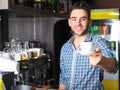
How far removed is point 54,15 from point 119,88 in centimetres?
212

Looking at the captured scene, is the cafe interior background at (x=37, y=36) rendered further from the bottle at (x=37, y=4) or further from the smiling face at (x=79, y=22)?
the smiling face at (x=79, y=22)

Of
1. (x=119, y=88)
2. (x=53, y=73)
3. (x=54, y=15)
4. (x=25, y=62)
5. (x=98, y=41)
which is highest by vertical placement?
(x=54, y=15)

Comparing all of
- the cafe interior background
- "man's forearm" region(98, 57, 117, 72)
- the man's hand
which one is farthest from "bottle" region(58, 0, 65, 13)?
the man's hand

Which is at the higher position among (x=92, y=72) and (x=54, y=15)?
(x=54, y=15)

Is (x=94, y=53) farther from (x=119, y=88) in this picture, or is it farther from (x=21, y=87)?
(x=119, y=88)

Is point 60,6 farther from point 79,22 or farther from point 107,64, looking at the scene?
point 107,64

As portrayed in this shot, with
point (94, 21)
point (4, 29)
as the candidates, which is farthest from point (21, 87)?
point (94, 21)

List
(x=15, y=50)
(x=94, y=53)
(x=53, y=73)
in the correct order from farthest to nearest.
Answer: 1. (x=53, y=73)
2. (x=15, y=50)
3. (x=94, y=53)

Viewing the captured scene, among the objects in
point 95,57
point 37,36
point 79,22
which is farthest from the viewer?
point 37,36

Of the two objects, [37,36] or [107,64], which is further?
[37,36]

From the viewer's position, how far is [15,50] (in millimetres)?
1829

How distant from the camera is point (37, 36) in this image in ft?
8.31

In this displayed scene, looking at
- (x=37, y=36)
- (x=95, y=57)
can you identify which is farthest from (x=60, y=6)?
(x=95, y=57)

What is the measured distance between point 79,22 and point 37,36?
0.92 metres
